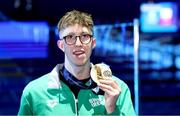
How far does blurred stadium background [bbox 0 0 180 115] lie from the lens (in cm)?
881

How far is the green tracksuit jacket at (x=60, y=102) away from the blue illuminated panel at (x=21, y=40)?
21.5 ft

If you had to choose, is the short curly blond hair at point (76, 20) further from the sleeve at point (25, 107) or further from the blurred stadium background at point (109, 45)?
the blurred stadium background at point (109, 45)

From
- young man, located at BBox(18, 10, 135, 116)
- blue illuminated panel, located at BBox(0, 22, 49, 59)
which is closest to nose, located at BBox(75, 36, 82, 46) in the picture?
young man, located at BBox(18, 10, 135, 116)

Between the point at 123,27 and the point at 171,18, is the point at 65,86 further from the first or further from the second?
the point at 171,18

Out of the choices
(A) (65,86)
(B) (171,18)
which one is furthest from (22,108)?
(B) (171,18)

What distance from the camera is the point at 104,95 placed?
2211 mm

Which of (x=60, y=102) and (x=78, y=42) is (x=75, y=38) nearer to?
(x=78, y=42)

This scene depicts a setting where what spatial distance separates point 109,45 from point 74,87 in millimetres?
6527

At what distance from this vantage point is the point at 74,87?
2.26 metres

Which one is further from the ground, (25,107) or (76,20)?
(76,20)

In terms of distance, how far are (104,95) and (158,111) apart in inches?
261

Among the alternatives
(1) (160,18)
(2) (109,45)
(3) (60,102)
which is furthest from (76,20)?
(1) (160,18)

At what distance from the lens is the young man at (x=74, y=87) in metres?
2.15

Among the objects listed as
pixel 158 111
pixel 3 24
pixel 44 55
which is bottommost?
pixel 158 111
